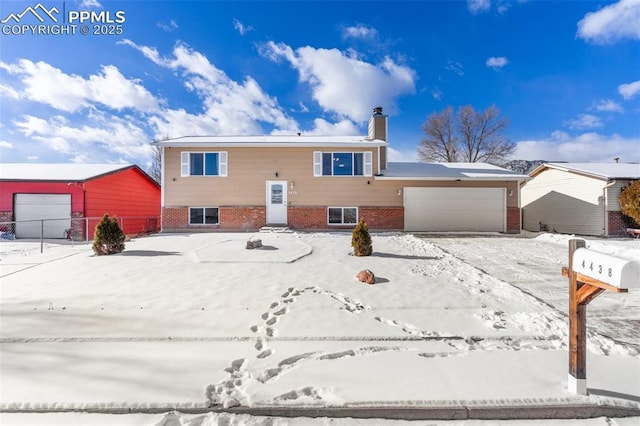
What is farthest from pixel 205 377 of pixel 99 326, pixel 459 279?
pixel 459 279

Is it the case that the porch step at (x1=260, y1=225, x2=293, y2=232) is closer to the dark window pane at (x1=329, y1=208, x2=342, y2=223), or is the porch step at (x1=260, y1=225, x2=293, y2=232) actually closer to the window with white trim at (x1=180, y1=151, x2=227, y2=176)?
the dark window pane at (x1=329, y1=208, x2=342, y2=223)

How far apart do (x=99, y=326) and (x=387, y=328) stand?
12.8 feet

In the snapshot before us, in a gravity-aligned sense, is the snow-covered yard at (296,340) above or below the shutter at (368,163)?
below

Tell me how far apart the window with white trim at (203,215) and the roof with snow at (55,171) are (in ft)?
16.3

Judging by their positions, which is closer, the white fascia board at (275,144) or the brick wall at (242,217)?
the white fascia board at (275,144)

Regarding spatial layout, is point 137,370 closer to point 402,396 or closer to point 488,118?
point 402,396

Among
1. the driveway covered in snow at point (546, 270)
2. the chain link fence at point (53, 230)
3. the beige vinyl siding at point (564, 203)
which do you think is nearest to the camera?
the driveway covered in snow at point (546, 270)

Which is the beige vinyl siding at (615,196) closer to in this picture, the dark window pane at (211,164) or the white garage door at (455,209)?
the white garage door at (455,209)

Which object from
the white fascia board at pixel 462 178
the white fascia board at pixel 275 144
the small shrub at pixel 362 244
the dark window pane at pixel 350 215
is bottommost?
the small shrub at pixel 362 244

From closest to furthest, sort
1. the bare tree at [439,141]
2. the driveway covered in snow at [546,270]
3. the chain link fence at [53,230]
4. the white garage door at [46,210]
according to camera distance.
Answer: the driveway covered in snow at [546,270]
the chain link fence at [53,230]
the white garage door at [46,210]
the bare tree at [439,141]

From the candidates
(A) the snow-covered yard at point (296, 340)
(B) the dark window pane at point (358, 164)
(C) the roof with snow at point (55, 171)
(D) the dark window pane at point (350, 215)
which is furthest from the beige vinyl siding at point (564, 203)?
(C) the roof with snow at point (55, 171)

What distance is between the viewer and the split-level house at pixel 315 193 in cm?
1384

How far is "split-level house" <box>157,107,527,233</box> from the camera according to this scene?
1384 cm

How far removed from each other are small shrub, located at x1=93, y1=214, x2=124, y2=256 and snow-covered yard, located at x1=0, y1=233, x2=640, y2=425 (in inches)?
58.5
